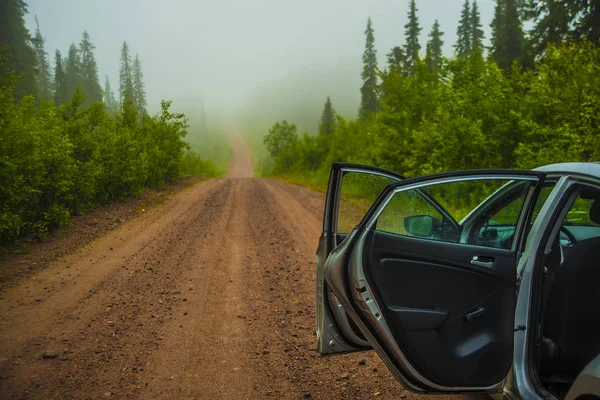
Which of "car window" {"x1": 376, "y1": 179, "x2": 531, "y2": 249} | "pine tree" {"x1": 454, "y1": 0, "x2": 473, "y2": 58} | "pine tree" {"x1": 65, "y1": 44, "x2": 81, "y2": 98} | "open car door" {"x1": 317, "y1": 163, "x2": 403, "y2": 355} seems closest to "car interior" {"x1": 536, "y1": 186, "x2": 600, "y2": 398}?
"car window" {"x1": 376, "y1": 179, "x2": 531, "y2": 249}

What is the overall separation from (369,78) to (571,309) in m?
55.4

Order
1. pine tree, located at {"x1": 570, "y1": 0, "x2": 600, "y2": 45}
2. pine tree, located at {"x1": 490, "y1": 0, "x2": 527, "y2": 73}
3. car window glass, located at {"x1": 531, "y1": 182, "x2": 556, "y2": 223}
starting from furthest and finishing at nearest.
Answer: pine tree, located at {"x1": 490, "y1": 0, "x2": 527, "y2": 73} < pine tree, located at {"x1": 570, "y1": 0, "x2": 600, "y2": 45} < car window glass, located at {"x1": 531, "y1": 182, "x2": 556, "y2": 223}

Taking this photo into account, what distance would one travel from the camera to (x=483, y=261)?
237 centimetres

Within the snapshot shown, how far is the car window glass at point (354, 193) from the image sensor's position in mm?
2916

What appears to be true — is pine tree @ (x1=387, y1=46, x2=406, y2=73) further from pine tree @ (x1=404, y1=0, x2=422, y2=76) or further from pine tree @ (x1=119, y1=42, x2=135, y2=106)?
pine tree @ (x1=119, y1=42, x2=135, y2=106)

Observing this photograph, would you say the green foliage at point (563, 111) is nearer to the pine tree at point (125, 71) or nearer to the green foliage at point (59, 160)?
the green foliage at point (59, 160)

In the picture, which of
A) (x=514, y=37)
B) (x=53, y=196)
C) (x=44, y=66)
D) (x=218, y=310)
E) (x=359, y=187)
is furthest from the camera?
(x=44, y=66)

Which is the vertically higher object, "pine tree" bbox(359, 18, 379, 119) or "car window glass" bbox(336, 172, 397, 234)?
"pine tree" bbox(359, 18, 379, 119)

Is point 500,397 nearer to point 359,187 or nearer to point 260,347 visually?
point 359,187

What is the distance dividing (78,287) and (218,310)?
2293 mm

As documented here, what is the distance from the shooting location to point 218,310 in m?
5.19

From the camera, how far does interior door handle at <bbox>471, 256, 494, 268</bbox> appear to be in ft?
7.73

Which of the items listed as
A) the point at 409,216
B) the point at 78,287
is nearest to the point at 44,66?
the point at 78,287

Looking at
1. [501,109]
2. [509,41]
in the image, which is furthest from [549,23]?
[501,109]
